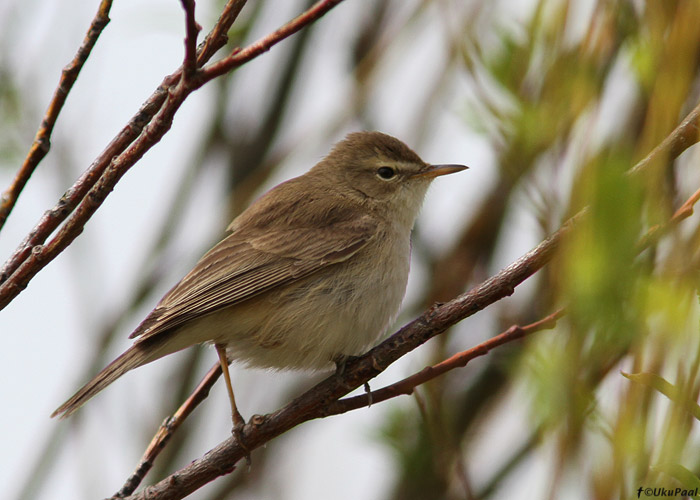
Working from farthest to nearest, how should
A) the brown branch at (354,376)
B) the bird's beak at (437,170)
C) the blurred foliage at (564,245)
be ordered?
the bird's beak at (437,170) < the brown branch at (354,376) < the blurred foliage at (564,245)

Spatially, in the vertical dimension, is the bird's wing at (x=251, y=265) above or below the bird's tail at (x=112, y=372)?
above

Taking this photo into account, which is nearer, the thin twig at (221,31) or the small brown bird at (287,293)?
the thin twig at (221,31)

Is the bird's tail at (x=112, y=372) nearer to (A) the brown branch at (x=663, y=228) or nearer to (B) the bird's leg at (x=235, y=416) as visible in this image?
(B) the bird's leg at (x=235, y=416)

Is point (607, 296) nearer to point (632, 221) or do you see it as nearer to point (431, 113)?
point (632, 221)

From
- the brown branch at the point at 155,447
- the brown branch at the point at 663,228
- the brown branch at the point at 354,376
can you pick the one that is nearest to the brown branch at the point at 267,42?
the brown branch at the point at 354,376

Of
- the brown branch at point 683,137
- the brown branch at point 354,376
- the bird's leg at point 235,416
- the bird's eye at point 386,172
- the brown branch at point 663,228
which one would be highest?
the bird's eye at point 386,172

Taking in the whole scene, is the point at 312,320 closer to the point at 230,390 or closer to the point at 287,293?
the point at 287,293

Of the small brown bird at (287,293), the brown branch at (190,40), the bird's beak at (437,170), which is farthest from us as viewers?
the bird's beak at (437,170)
